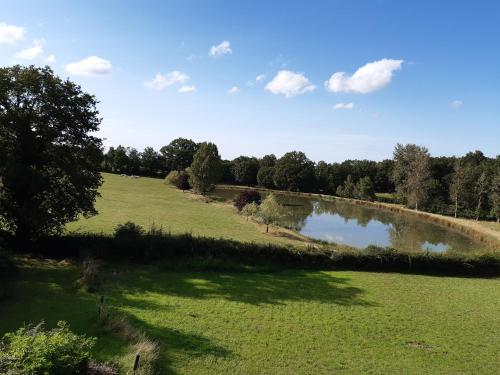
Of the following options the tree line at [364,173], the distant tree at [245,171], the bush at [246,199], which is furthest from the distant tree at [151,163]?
the bush at [246,199]

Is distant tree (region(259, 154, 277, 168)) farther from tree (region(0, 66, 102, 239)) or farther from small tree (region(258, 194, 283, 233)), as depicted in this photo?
tree (region(0, 66, 102, 239))

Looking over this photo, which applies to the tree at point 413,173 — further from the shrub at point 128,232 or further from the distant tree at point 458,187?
the shrub at point 128,232

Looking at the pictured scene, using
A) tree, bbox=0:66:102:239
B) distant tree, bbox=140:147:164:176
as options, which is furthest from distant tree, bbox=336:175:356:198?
tree, bbox=0:66:102:239

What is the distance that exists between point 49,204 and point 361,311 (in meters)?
18.0

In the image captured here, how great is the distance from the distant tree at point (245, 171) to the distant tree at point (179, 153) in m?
14.1

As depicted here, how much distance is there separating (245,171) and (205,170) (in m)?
40.4

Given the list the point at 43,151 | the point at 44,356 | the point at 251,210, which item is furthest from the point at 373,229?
the point at 44,356

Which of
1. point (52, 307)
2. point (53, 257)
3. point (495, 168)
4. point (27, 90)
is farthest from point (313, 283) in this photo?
point (495, 168)

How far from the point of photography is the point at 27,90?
21.4m

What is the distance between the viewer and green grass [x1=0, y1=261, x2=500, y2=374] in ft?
42.4

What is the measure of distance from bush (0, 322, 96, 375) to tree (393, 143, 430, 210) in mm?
76982

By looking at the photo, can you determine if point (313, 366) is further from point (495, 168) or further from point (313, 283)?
point (495, 168)

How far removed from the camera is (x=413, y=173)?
7900 cm

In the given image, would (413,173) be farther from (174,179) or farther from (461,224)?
(174,179)
